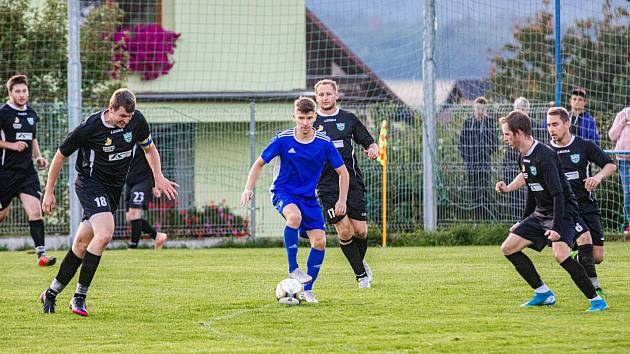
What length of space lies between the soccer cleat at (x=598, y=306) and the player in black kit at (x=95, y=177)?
364cm

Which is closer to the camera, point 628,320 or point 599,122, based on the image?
point 628,320

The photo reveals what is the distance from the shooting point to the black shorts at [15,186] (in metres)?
13.4

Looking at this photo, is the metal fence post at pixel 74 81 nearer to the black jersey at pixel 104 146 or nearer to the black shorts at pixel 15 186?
the black shorts at pixel 15 186

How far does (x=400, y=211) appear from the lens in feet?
59.1

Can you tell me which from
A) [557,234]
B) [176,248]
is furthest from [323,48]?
[557,234]

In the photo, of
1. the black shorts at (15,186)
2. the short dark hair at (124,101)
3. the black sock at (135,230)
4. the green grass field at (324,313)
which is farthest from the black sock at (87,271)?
the black sock at (135,230)

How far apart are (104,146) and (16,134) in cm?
530

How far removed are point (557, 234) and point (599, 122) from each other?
384 inches

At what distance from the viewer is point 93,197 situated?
8758 mm

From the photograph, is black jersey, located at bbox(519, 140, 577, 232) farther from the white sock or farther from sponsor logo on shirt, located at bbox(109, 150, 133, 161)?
sponsor logo on shirt, located at bbox(109, 150, 133, 161)

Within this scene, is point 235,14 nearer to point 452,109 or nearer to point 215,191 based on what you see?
point 215,191

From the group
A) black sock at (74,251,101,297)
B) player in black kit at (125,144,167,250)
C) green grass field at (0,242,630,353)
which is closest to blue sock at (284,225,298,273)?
green grass field at (0,242,630,353)

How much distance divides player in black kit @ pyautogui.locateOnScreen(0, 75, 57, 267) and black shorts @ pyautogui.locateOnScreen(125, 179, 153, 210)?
305 cm

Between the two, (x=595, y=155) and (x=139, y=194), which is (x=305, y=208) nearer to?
(x=595, y=155)
